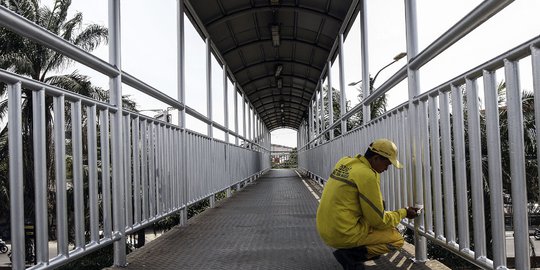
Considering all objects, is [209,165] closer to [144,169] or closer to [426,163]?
[144,169]

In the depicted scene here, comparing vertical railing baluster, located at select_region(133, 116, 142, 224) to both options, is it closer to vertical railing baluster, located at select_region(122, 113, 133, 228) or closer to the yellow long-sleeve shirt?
vertical railing baluster, located at select_region(122, 113, 133, 228)

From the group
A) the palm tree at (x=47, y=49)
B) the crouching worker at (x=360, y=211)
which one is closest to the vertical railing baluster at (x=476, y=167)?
the crouching worker at (x=360, y=211)

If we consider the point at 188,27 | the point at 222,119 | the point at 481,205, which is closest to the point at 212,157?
the point at 188,27

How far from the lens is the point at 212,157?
905cm

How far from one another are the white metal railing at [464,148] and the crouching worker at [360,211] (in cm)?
34

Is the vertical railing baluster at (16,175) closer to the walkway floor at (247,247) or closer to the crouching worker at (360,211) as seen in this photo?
the walkway floor at (247,247)

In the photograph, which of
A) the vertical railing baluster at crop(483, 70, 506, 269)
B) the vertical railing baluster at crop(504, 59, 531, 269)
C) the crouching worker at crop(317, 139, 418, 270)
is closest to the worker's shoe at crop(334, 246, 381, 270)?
the crouching worker at crop(317, 139, 418, 270)

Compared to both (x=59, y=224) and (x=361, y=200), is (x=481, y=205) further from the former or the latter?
(x=59, y=224)

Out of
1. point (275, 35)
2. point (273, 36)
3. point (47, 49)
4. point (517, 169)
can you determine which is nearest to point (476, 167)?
point (517, 169)

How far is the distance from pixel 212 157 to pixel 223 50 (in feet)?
12.5

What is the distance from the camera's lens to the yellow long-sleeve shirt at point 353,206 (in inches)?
130

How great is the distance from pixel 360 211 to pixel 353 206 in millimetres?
78

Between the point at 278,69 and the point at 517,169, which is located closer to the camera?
the point at 517,169

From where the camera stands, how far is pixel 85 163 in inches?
Result: 159
